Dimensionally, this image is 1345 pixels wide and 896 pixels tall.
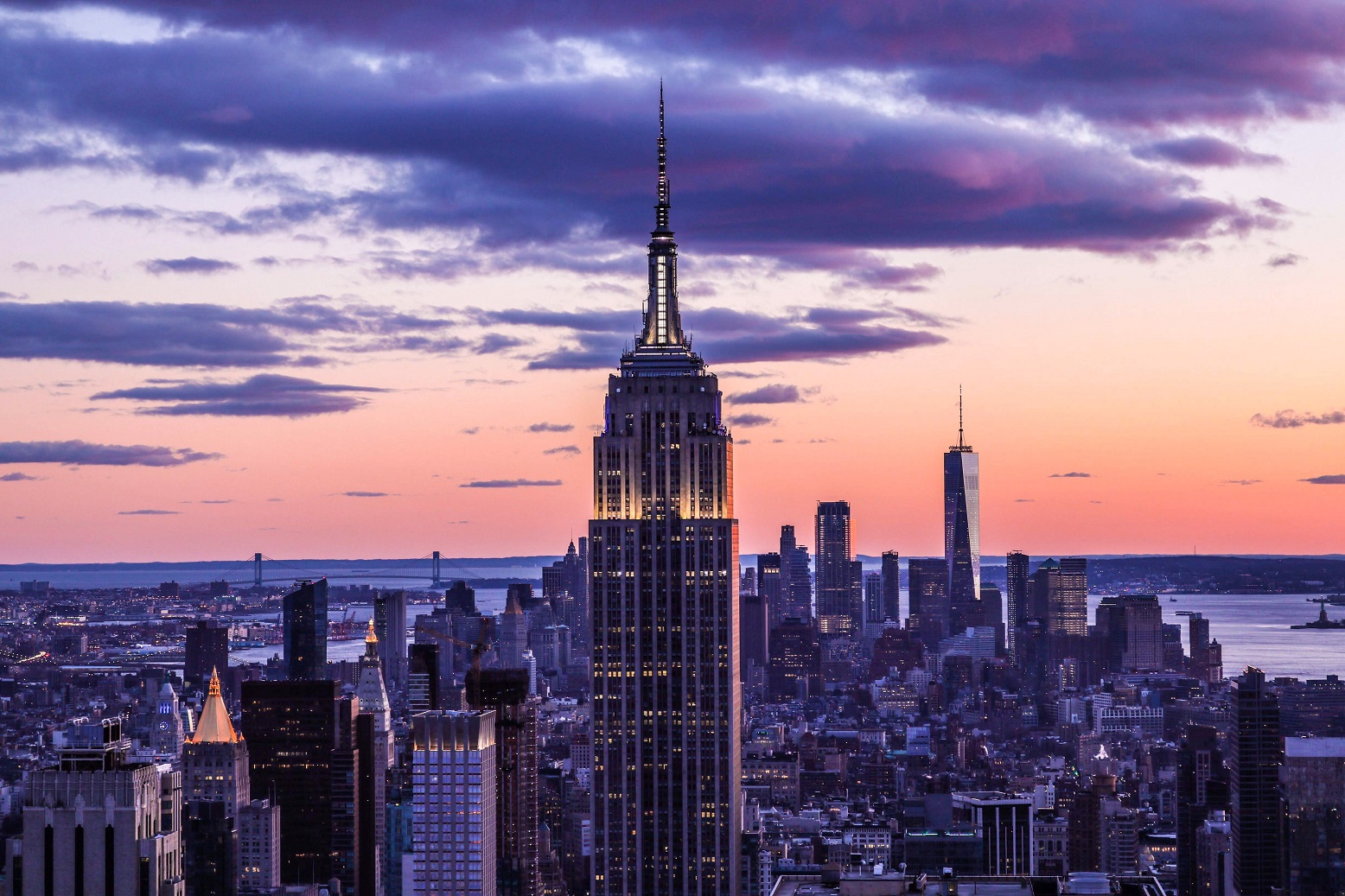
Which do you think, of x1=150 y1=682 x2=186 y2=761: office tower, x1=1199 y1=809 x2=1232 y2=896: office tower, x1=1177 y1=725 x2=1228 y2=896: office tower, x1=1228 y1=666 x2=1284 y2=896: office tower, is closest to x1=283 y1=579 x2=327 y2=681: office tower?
x1=150 y1=682 x2=186 y2=761: office tower

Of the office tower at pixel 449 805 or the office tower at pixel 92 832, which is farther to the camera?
the office tower at pixel 449 805

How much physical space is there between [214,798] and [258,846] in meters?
3.64

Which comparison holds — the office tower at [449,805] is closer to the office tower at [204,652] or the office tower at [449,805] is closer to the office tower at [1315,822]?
the office tower at [1315,822]

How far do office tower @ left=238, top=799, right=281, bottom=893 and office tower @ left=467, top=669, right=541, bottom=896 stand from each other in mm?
11759

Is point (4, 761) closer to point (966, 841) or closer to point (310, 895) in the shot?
point (310, 895)

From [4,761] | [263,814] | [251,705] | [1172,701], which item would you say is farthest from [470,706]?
[1172,701]

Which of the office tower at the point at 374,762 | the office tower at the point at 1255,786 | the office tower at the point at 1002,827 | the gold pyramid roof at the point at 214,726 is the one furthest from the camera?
the office tower at the point at 1002,827

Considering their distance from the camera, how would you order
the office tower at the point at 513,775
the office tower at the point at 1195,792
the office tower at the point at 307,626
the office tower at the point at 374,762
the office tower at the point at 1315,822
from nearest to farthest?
the office tower at the point at 1315,822
the office tower at the point at 513,775
the office tower at the point at 1195,792
the office tower at the point at 374,762
the office tower at the point at 307,626

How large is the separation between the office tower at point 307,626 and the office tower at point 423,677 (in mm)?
7079

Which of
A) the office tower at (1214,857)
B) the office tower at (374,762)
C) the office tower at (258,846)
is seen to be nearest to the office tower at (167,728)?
the office tower at (258,846)

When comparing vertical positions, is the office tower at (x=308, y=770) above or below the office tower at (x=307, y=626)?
below

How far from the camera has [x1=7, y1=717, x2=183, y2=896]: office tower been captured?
49156mm

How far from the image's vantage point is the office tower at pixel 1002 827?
120500 millimetres

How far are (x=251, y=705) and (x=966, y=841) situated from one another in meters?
43.8
